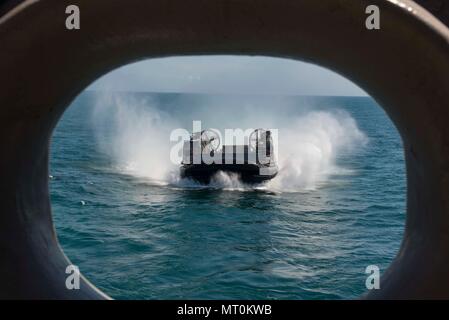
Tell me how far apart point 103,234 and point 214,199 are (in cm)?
734

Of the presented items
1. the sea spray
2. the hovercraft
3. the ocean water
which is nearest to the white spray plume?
the sea spray

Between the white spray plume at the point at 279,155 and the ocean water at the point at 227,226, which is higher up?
the white spray plume at the point at 279,155

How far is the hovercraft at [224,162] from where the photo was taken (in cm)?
2614

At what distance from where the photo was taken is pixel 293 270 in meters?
15.7

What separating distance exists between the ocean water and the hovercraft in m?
0.59

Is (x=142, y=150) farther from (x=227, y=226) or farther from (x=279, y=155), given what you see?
(x=227, y=226)

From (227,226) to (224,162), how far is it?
5.67m

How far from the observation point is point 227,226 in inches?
832

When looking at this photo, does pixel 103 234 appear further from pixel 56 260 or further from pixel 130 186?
pixel 56 260

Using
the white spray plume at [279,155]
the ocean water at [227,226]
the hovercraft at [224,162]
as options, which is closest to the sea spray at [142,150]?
the white spray plume at [279,155]

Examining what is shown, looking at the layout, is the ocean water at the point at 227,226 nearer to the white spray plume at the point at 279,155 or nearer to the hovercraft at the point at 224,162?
the white spray plume at the point at 279,155

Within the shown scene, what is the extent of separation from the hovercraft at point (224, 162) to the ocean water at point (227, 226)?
59cm

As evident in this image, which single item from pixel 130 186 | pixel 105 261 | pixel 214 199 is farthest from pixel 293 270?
pixel 130 186

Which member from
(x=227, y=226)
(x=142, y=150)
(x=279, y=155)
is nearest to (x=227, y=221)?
(x=227, y=226)
